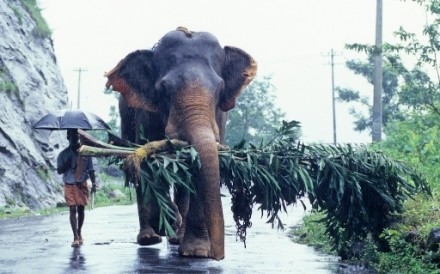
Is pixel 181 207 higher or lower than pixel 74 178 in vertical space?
lower

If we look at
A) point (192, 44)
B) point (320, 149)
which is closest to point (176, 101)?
point (192, 44)

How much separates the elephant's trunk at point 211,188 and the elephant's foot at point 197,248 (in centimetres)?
135

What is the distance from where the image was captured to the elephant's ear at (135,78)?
484 inches

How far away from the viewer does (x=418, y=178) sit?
11469 millimetres

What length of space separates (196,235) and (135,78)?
2409mm

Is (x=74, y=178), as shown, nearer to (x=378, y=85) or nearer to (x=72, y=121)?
(x=72, y=121)

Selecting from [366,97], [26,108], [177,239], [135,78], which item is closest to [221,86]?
[135,78]

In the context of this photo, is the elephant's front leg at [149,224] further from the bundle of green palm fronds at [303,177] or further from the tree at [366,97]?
the tree at [366,97]

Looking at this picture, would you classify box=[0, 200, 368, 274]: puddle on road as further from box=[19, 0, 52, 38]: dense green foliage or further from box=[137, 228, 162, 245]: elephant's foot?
box=[19, 0, 52, 38]: dense green foliage

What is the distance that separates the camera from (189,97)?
1102 centimetres

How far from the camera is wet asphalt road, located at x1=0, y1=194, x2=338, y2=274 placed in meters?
10.4

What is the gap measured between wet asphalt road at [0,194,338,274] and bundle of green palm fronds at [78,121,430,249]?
0.62 meters

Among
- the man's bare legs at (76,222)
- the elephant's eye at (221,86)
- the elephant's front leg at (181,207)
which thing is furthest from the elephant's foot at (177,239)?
the elephant's eye at (221,86)

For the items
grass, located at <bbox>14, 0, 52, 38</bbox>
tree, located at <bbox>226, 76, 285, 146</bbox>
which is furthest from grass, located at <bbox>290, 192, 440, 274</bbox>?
tree, located at <bbox>226, 76, 285, 146</bbox>
